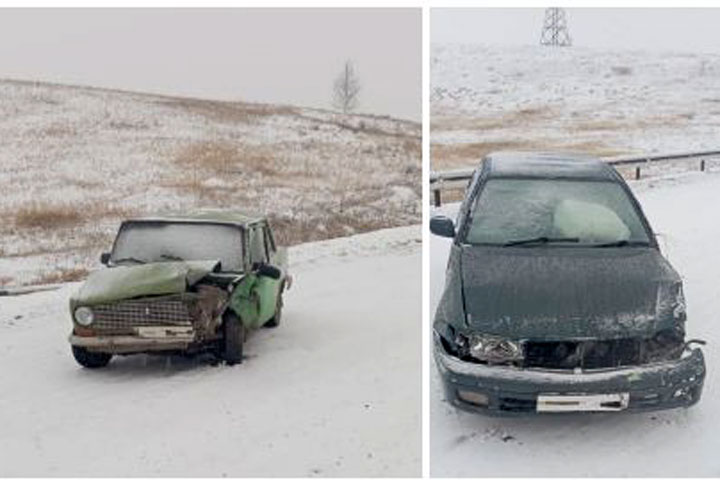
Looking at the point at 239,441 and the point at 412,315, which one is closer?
the point at 239,441

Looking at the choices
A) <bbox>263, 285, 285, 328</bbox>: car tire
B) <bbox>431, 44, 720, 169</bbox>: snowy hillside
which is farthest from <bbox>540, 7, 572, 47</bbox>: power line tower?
<bbox>263, 285, 285, 328</bbox>: car tire

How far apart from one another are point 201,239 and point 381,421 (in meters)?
2.73

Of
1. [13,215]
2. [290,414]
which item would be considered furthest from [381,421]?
[13,215]

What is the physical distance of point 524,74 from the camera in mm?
9242

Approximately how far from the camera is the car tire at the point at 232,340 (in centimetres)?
624

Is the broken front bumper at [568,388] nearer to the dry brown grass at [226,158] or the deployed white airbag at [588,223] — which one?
the deployed white airbag at [588,223]

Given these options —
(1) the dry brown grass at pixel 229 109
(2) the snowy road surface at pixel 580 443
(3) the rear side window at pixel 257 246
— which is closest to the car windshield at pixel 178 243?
(3) the rear side window at pixel 257 246

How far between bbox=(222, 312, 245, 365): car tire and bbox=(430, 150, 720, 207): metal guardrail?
236cm

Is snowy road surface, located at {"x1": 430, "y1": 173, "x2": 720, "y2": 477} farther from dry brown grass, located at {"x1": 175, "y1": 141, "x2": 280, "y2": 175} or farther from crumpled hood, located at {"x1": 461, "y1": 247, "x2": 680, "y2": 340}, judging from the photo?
dry brown grass, located at {"x1": 175, "y1": 141, "x2": 280, "y2": 175}

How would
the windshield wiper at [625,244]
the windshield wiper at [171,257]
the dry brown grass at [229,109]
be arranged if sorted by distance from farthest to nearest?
1. the dry brown grass at [229,109]
2. the windshield wiper at [171,257]
3. the windshield wiper at [625,244]

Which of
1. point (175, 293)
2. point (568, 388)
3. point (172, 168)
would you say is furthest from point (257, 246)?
point (172, 168)

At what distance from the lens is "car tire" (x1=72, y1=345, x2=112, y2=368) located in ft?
20.5

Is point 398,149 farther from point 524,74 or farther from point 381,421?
point 381,421

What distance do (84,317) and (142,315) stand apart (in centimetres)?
45
